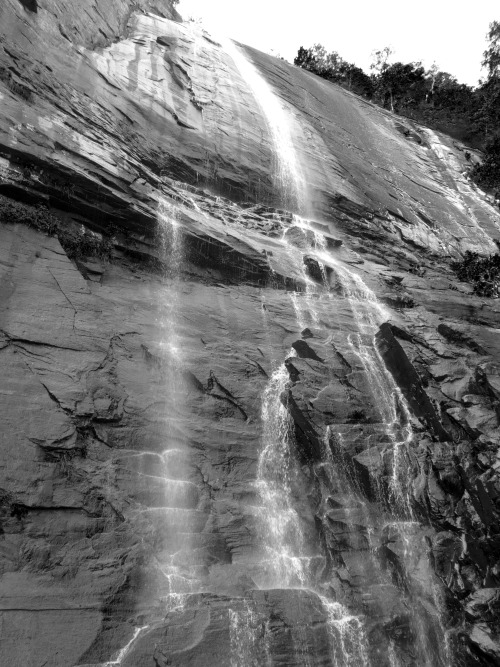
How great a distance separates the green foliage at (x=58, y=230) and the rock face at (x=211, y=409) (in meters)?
0.22

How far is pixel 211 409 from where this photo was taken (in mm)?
11828

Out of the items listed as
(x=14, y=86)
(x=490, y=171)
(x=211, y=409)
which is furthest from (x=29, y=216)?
(x=490, y=171)

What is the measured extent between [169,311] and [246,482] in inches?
210

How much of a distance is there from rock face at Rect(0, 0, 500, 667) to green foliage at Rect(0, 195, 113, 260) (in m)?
0.22

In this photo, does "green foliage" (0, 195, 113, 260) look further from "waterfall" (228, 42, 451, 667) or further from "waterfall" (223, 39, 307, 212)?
"waterfall" (223, 39, 307, 212)

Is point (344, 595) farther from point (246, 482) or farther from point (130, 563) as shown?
point (130, 563)

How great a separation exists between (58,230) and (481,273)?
16.4 meters

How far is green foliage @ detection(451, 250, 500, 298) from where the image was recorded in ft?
61.4

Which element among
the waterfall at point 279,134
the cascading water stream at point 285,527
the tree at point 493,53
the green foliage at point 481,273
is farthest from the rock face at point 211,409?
the tree at point 493,53

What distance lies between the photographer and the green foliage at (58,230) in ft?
41.0

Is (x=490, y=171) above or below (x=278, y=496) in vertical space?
above

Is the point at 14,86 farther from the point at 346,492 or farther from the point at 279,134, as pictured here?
the point at 346,492

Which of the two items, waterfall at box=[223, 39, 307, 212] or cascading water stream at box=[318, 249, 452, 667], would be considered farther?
waterfall at box=[223, 39, 307, 212]

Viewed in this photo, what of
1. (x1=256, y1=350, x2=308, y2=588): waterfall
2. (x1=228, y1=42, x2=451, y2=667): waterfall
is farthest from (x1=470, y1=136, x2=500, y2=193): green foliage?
(x1=256, y1=350, x2=308, y2=588): waterfall
